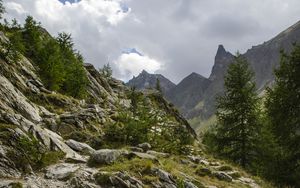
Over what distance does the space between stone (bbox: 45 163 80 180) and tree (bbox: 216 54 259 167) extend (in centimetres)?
2325

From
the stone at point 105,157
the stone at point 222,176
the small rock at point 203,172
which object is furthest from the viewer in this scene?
the stone at point 222,176

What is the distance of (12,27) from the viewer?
53.1 metres

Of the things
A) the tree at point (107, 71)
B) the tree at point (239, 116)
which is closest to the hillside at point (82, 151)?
the tree at point (239, 116)

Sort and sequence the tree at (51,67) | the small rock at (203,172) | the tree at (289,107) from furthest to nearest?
1. the tree at (51,67)
2. the tree at (289,107)
3. the small rock at (203,172)

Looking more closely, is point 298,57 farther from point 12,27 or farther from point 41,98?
point 12,27

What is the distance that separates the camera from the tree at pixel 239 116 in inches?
1431

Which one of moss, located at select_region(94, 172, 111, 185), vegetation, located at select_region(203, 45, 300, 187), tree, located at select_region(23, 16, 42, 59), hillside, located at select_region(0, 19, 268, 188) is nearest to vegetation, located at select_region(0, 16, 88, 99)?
tree, located at select_region(23, 16, 42, 59)

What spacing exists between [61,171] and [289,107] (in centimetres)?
1899

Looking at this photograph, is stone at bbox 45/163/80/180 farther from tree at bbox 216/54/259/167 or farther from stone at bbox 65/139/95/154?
tree at bbox 216/54/259/167

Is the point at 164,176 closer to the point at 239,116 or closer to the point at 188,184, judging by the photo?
the point at 188,184

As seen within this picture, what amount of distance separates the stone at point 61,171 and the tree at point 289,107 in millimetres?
17636

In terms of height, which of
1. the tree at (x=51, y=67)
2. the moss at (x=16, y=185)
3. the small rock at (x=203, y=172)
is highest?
the tree at (x=51, y=67)

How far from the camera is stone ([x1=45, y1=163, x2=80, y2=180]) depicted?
15445 millimetres

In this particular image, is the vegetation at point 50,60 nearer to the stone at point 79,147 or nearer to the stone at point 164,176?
the stone at point 79,147
